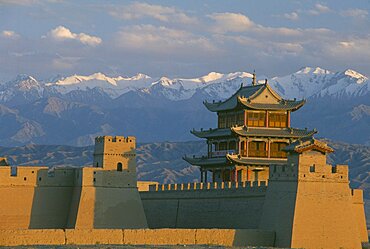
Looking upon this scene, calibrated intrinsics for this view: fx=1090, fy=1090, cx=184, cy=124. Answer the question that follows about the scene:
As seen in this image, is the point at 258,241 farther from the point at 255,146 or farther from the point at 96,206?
the point at 255,146

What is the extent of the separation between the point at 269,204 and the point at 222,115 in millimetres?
24315

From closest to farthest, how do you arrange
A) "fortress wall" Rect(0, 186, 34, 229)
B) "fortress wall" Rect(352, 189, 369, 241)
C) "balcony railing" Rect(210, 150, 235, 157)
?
"fortress wall" Rect(0, 186, 34, 229) < "fortress wall" Rect(352, 189, 369, 241) < "balcony railing" Rect(210, 150, 235, 157)

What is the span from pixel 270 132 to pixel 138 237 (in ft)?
80.7

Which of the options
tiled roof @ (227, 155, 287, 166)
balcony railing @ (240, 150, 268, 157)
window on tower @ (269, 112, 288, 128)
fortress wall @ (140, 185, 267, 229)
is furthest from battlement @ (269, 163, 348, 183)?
window on tower @ (269, 112, 288, 128)

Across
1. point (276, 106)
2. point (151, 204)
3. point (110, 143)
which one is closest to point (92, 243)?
point (110, 143)

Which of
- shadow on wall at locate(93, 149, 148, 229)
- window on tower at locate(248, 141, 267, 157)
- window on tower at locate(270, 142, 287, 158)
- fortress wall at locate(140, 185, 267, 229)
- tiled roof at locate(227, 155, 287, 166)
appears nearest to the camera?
fortress wall at locate(140, 185, 267, 229)

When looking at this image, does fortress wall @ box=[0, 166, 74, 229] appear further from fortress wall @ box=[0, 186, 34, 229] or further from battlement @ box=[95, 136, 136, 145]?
battlement @ box=[95, 136, 136, 145]

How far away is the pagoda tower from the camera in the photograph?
9081 cm

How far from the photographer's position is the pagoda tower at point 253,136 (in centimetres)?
9081

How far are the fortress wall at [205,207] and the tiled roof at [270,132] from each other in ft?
23.8

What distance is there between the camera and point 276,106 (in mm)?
93000

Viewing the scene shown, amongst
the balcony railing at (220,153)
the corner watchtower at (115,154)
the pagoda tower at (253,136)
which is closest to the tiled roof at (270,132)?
the pagoda tower at (253,136)

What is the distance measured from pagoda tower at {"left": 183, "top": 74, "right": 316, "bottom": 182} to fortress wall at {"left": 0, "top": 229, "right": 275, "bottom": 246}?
56.8 ft

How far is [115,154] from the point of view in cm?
8231
